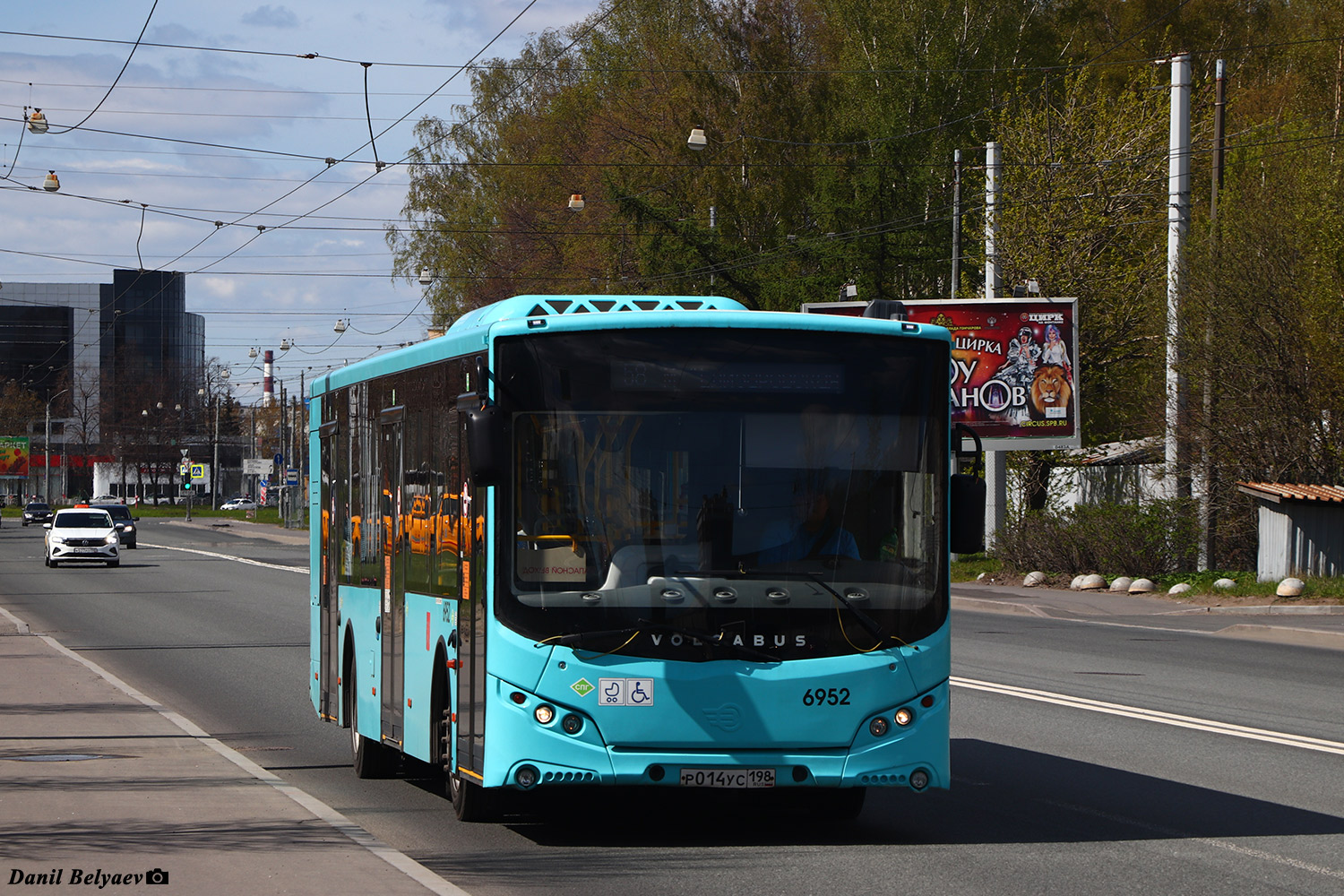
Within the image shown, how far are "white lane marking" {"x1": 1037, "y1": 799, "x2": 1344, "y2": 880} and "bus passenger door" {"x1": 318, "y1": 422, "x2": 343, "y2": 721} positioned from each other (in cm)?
507

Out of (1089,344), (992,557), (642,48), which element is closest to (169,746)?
(992,557)

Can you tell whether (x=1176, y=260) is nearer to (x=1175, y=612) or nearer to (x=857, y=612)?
(x=1175, y=612)

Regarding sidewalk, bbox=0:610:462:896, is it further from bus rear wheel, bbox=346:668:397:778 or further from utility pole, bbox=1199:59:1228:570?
utility pole, bbox=1199:59:1228:570

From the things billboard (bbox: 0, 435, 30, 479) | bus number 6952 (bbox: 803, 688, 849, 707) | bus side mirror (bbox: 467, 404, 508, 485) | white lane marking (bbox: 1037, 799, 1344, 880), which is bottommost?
white lane marking (bbox: 1037, 799, 1344, 880)

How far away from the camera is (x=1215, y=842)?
27.3ft

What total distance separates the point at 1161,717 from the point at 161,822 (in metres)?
8.18

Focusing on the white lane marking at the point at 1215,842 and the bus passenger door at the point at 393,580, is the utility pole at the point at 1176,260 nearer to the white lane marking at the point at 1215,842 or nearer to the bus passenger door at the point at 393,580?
the white lane marking at the point at 1215,842

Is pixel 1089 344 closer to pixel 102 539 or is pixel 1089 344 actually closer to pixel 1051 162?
pixel 1051 162

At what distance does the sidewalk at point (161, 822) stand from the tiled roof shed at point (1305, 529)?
19689 mm

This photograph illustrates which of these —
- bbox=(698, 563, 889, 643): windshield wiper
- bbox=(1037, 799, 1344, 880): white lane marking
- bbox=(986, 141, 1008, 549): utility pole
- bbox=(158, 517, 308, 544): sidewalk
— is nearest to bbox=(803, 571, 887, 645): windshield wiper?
bbox=(698, 563, 889, 643): windshield wiper

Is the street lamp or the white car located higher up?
the street lamp

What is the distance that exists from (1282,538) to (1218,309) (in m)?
4.21

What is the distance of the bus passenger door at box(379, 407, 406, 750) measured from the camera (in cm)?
995

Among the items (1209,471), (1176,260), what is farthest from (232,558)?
(1176,260)
